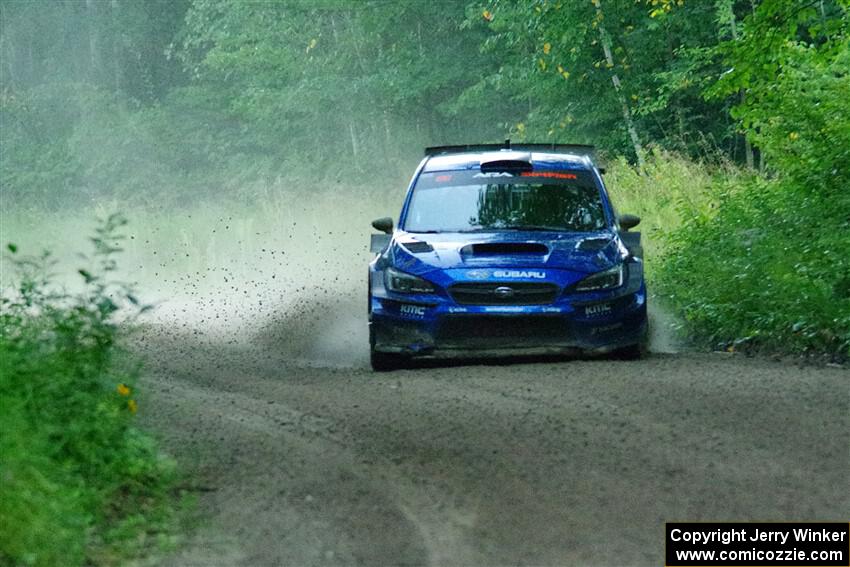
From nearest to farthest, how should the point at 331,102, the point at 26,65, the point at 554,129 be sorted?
the point at 554,129 → the point at 331,102 → the point at 26,65

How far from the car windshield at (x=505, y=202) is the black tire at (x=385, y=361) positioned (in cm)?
118

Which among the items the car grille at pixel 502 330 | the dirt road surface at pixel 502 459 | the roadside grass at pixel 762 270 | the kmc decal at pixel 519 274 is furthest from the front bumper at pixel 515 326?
the roadside grass at pixel 762 270

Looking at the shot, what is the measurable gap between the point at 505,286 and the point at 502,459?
4373mm

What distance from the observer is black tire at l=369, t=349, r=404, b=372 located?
42.7 feet

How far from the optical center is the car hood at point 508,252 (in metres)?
12.6

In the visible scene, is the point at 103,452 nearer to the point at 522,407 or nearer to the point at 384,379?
the point at 522,407

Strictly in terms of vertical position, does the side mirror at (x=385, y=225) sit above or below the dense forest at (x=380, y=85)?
below

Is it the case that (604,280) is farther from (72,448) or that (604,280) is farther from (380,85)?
(380,85)

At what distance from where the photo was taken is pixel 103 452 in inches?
297

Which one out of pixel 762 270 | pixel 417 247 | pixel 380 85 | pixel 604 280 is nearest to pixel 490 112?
pixel 380 85

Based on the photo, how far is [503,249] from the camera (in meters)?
12.7

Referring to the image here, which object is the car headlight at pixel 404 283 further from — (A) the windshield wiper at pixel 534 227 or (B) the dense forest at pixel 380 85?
(B) the dense forest at pixel 380 85

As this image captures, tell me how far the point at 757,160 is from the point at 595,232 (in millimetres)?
16654

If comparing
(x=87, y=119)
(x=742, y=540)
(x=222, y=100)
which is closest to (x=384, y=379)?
(x=742, y=540)
